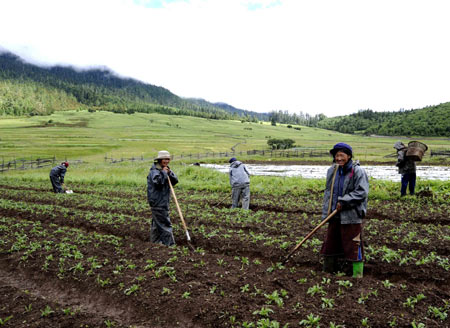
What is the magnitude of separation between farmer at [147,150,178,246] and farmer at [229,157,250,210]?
5171 millimetres

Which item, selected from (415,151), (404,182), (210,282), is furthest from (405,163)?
(210,282)

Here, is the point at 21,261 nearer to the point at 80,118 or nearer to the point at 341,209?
the point at 341,209

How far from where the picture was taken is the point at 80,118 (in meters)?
154

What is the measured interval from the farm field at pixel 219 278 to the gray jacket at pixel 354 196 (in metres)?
1.24

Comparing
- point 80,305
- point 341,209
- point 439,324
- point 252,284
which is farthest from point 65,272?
point 439,324

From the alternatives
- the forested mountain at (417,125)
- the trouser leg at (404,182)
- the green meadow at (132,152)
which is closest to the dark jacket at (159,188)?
the green meadow at (132,152)

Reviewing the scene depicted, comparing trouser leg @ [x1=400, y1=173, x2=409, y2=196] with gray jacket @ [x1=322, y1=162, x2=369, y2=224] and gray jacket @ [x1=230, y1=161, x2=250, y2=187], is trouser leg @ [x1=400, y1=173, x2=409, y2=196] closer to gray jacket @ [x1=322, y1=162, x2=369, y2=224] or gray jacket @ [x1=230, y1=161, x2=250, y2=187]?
gray jacket @ [x1=230, y1=161, x2=250, y2=187]

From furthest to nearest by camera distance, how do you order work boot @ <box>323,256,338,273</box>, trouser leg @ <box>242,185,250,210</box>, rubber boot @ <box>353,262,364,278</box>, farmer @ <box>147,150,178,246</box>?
trouser leg @ <box>242,185,250,210</box>, farmer @ <box>147,150,178,246</box>, work boot @ <box>323,256,338,273</box>, rubber boot @ <box>353,262,364,278</box>

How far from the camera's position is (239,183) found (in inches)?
537

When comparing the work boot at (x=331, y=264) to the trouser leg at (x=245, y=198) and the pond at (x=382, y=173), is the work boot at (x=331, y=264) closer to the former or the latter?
the trouser leg at (x=245, y=198)

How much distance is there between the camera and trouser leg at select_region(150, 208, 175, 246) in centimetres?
885

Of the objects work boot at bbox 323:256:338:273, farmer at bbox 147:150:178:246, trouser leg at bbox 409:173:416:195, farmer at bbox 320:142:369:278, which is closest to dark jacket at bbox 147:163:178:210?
farmer at bbox 147:150:178:246

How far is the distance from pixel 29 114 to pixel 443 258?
648 ft

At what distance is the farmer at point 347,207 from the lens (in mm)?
6090
